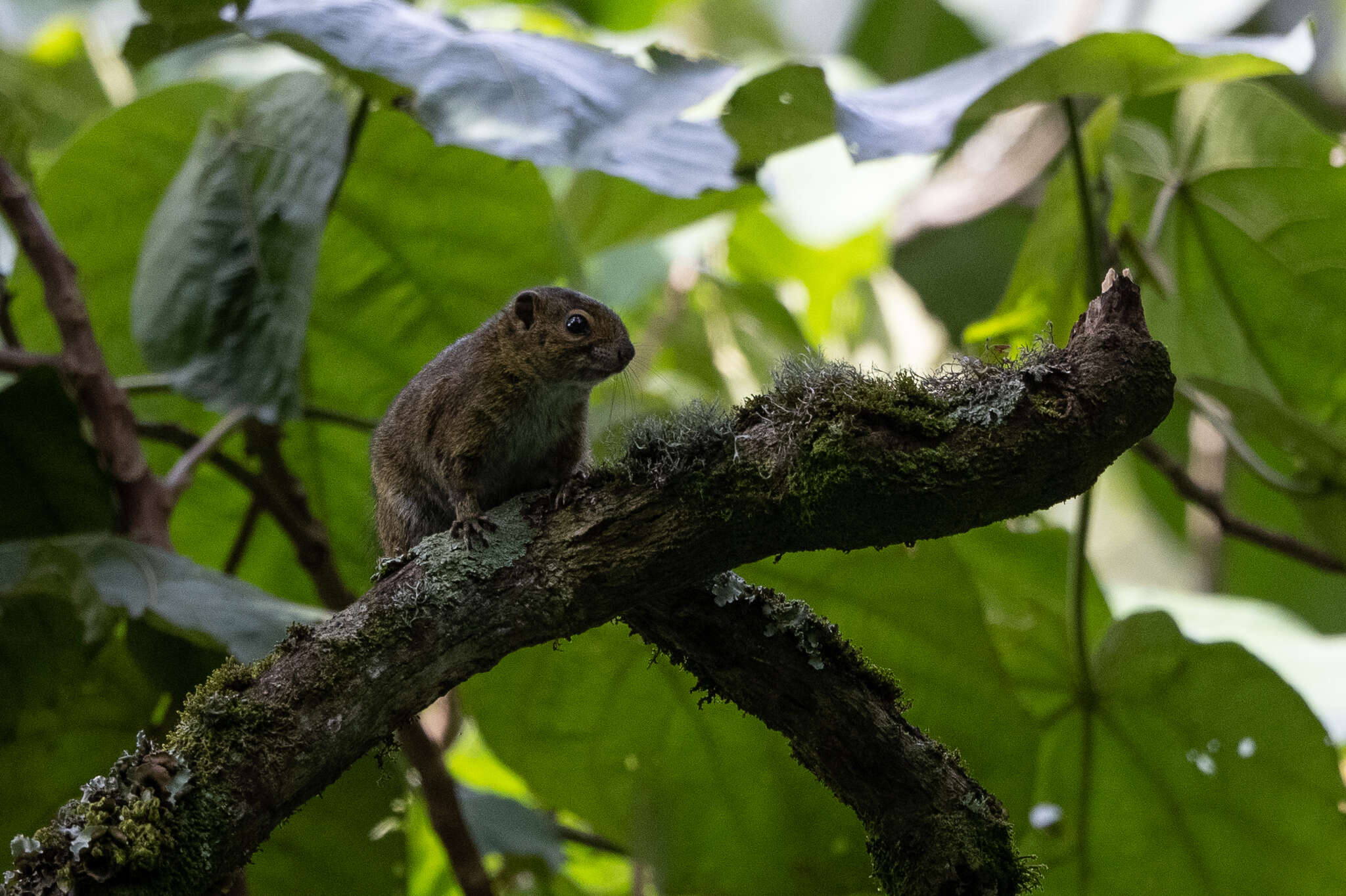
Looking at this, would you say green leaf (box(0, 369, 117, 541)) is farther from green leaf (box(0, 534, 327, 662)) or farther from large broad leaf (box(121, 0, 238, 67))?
large broad leaf (box(121, 0, 238, 67))

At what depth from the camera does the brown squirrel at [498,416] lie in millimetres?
2062

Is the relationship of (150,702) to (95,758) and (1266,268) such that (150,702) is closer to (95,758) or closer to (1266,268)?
(95,758)

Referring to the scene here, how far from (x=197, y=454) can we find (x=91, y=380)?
0.81 feet

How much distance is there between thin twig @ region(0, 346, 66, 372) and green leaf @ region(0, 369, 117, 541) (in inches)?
0.7

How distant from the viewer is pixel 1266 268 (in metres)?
2.82

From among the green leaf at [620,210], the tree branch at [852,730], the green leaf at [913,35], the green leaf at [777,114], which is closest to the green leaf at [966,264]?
the green leaf at [913,35]

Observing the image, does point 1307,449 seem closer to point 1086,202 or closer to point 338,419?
point 1086,202

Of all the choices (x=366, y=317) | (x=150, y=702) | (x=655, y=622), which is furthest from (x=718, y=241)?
(x=655, y=622)

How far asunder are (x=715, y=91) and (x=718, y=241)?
8.93 feet

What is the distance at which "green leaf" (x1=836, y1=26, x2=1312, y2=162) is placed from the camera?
2.11 meters

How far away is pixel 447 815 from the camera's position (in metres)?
2.46

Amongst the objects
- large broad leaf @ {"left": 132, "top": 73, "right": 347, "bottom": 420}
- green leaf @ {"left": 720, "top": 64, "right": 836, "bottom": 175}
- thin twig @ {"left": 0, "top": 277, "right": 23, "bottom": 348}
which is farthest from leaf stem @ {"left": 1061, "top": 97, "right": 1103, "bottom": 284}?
thin twig @ {"left": 0, "top": 277, "right": 23, "bottom": 348}

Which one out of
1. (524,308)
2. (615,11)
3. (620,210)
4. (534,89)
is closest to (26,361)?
(524,308)

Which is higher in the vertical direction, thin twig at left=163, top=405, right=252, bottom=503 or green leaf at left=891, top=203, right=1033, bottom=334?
thin twig at left=163, top=405, right=252, bottom=503
